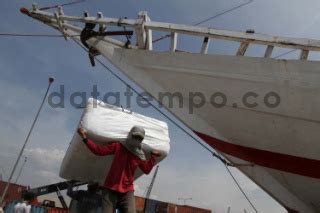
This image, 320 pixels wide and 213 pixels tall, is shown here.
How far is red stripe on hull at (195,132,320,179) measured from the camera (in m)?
5.21

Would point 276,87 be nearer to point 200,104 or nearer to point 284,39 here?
point 284,39

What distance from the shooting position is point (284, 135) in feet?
16.9

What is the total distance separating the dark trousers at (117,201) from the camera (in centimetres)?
407

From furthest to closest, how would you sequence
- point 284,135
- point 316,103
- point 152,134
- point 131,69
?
1. point 131,69
2. point 152,134
3. point 284,135
4. point 316,103

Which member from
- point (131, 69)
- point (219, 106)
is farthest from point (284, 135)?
point (131, 69)

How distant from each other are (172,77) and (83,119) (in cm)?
152

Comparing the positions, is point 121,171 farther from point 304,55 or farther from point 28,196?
point 28,196

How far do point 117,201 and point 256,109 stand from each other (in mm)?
2314

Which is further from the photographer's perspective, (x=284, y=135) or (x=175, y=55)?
(x=175, y=55)

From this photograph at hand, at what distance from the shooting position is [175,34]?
5.86 m

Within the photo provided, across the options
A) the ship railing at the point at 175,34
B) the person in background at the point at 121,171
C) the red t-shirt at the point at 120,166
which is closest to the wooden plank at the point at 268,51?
the ship railing at the point at 175,34

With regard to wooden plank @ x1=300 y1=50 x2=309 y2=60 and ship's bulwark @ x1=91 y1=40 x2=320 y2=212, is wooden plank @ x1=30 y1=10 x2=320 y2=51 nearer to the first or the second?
wooden plank @ x1=300 y1=50 x2=309 y2=60

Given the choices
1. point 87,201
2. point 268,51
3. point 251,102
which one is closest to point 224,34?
point 268,51

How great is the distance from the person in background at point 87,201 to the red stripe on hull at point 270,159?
2.06m
